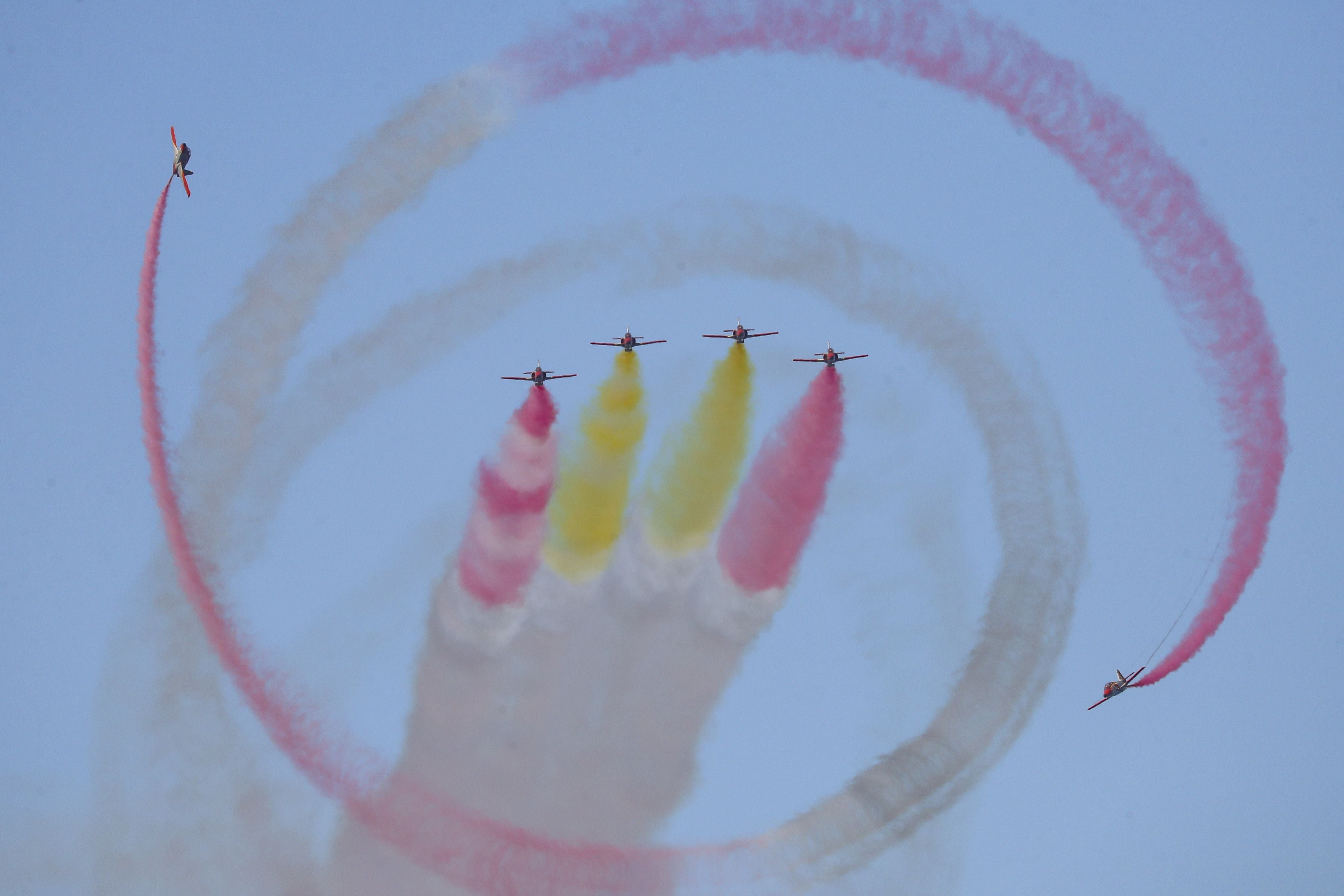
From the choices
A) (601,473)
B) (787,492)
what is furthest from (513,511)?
(787,492)

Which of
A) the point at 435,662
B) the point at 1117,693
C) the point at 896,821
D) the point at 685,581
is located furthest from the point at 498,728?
the point at 1117,693

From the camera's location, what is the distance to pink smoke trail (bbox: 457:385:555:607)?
47.9 m

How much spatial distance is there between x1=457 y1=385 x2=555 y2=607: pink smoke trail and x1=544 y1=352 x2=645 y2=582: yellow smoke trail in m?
0.42

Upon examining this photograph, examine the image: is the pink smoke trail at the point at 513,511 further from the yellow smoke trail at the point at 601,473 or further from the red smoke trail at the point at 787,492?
the red smoke trail at the point at 787,492

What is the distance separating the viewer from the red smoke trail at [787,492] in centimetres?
4719

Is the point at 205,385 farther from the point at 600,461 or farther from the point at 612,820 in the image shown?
the point at 612,820

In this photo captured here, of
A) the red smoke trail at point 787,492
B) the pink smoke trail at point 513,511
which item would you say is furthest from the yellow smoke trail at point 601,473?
the red smoke trail at point 787,492

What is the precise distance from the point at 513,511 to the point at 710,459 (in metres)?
4.73

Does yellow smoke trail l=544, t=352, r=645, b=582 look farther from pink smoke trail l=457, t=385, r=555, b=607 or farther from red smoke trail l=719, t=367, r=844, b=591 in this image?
red smoke trail l=719, t=367, r=844, b=591

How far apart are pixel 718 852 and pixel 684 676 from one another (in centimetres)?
417

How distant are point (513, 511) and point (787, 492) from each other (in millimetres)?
6372

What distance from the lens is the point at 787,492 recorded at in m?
47.4

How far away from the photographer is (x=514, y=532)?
48.5m

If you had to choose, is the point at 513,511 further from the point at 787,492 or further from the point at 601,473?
the point at 787,492
